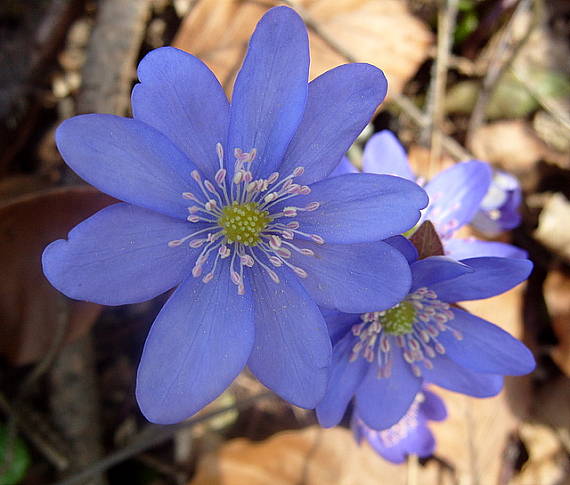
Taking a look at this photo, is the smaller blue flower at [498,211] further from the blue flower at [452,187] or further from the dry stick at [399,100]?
the dry stick at [399,100]

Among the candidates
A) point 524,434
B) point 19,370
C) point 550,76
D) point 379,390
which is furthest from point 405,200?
point 550,76

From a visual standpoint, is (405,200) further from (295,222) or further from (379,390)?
(379,390)

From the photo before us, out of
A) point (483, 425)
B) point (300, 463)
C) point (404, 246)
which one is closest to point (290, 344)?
point (404, 246)

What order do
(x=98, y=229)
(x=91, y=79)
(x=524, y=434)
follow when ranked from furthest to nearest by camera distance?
(x=524, y=434) → (x=91, y=79) → (x=98, y=229)

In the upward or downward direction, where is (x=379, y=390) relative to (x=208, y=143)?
downward

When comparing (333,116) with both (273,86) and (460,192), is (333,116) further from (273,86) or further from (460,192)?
(460,192)

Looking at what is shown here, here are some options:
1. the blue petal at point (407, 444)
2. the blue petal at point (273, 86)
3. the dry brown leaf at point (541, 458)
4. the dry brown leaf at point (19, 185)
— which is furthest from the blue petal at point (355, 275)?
the dry brown leaf at point (541, 458)
